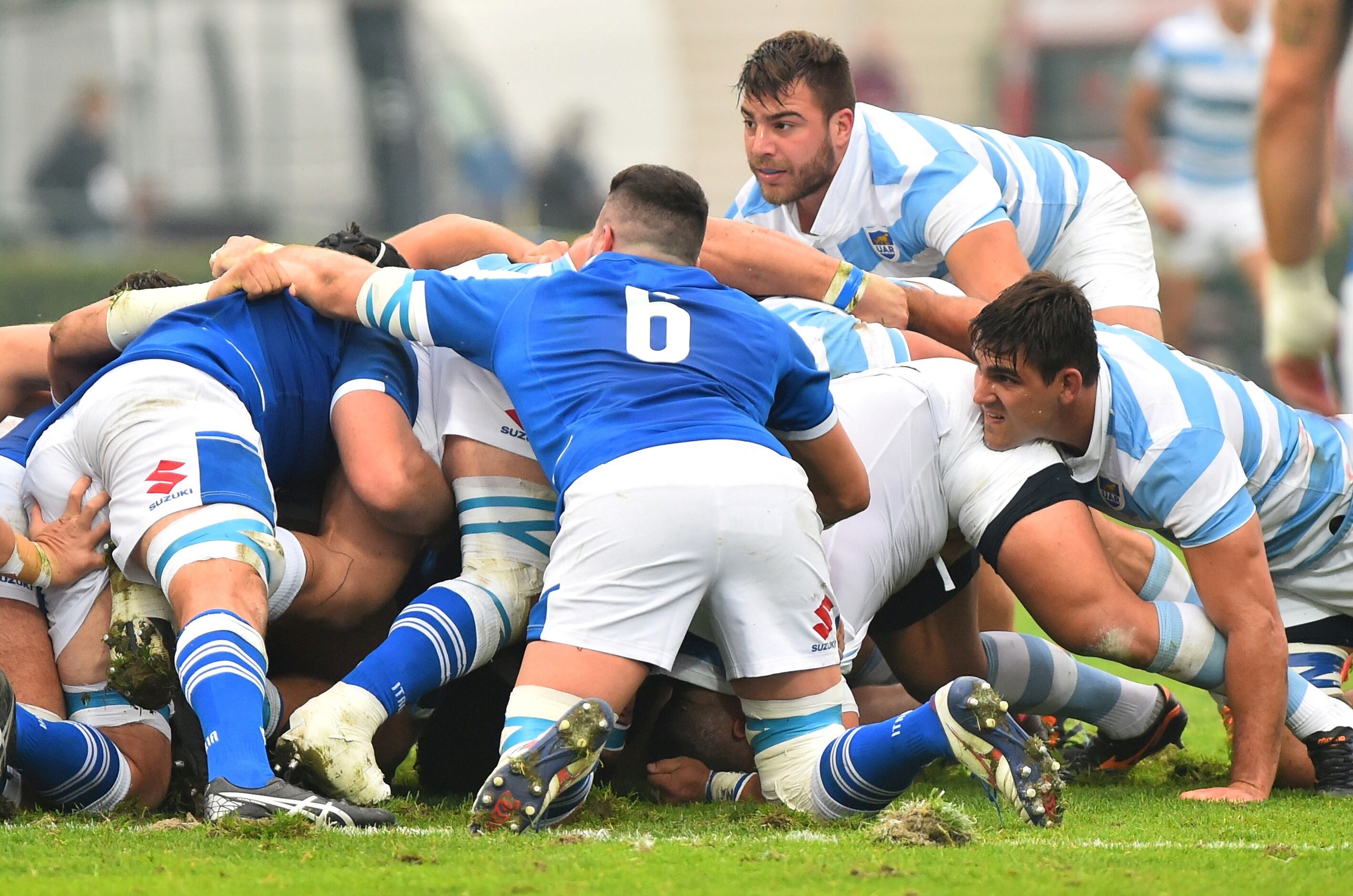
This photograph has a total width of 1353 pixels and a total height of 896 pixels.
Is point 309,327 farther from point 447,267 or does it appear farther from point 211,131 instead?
point 211,131

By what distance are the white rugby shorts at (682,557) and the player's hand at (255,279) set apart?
1.23m

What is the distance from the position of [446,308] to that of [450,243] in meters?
1.35

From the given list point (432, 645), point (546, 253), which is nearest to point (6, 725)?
point (432, 645)

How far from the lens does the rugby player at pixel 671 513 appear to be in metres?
3.57

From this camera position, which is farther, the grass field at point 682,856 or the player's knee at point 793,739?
the player's knee at point 793,739

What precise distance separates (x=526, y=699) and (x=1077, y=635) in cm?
152

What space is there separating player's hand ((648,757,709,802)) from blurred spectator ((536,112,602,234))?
12449 millimetres

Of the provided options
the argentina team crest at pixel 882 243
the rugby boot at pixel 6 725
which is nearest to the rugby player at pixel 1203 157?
the argentina team crest at pixel 882 243

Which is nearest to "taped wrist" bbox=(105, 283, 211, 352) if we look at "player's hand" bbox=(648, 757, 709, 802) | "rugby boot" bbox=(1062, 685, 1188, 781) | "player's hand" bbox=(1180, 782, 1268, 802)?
"player's hand" bbox=(648, 757, 709, 802)

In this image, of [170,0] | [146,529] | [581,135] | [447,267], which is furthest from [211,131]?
[146,529]

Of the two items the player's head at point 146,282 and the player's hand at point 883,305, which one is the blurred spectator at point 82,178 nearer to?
the player's head at point 146,282

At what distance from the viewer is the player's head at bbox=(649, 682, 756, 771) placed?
438 centimetres

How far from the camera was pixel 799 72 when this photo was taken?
228 inches

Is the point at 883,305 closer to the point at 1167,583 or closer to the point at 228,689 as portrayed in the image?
the point at 1167,583
